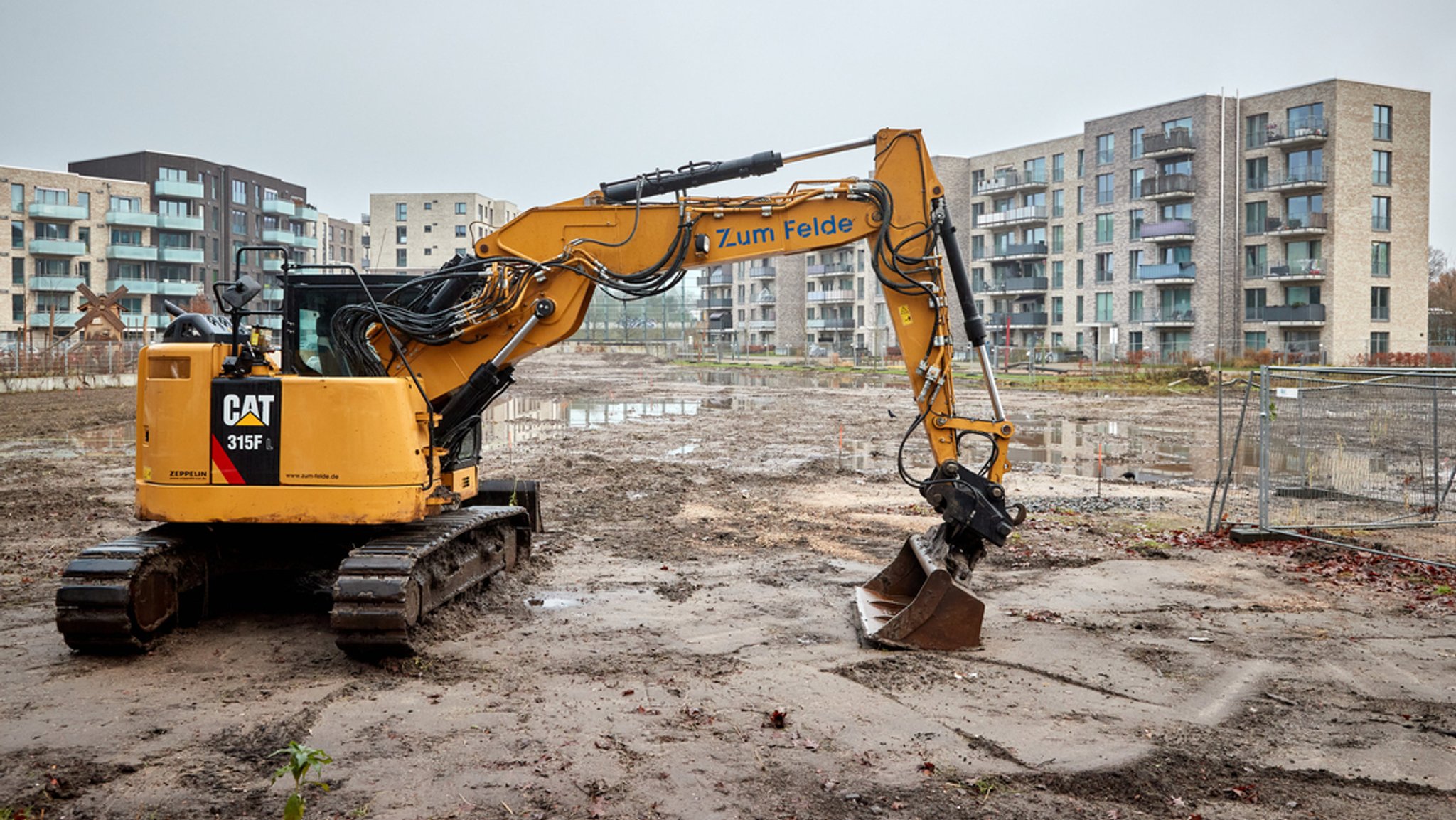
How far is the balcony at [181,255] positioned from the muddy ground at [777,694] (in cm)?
7746

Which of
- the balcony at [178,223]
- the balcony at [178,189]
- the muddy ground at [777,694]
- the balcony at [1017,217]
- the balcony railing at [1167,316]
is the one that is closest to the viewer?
the muddy ground at [777,694]

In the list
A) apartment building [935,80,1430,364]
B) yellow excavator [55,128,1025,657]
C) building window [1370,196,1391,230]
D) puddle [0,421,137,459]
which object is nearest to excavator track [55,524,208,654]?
yellow excavator [55,128,1025,657]

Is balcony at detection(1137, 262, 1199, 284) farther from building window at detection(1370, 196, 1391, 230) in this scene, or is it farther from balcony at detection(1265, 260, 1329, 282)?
building window at detection(1370, 196, 1391, 230)

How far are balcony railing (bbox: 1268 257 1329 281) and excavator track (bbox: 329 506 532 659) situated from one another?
59.8m

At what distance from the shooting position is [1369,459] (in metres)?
13.1

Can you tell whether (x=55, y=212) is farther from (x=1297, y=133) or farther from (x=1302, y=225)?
(x=1302, y=225)

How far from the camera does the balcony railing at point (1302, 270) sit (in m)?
59.2

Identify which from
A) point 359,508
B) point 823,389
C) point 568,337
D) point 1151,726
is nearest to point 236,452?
point 359,508

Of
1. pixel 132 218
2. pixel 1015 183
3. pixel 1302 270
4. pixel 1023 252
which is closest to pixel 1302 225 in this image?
pixel 1302 270

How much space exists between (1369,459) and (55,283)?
83.9 m

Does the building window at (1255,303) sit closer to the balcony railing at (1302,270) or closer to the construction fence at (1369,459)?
the balcony railing at (1302,270)

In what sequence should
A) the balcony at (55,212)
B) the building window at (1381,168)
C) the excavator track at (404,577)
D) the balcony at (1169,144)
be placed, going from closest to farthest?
1. the excavator track at (404,577)
2. the building window at (1381,168)
3. the balcony at (1169,144)
4. the balcony at (55,212)

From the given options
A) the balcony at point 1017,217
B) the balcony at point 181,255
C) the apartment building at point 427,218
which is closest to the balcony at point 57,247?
the balcony at point 181,255

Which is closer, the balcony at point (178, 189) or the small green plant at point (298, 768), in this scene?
the small green plant at point (298, 768)
